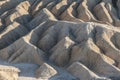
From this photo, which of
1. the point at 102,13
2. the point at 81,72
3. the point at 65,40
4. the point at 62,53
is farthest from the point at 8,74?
the point at 102,13

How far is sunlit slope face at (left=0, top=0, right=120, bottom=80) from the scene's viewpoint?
34.9 metres

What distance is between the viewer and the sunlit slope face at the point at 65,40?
34.9 m

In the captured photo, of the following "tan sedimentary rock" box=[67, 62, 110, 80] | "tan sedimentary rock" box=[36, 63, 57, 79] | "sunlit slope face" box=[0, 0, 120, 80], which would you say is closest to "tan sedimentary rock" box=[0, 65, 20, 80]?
"tan sedimentary rock" box=[36, 63, 57, 79]

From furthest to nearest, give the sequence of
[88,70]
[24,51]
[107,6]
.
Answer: [107,6]
[24,51]
[88,70]

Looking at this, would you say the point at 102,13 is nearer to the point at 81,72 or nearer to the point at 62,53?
the point at 62,53

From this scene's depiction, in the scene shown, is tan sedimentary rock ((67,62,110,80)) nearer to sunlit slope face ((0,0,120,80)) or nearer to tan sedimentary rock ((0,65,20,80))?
sunlit slope face ((0,0,120,80))

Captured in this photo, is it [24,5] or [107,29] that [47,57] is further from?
[24,5]

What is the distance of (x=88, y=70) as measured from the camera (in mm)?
34031

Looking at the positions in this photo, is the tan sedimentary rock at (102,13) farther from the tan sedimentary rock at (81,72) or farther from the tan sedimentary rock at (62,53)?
the tan sedimentary rock at (81,72)

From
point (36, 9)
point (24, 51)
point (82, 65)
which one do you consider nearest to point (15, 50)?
point (24, 51)

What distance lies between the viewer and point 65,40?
37531mm

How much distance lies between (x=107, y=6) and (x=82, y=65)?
13.7 m

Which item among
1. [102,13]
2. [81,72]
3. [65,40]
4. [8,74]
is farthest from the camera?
[102,13]

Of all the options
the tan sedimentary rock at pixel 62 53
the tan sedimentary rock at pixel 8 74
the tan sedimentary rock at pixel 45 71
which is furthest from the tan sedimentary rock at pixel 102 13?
the tan sedimentary rock at pixel 8 74
